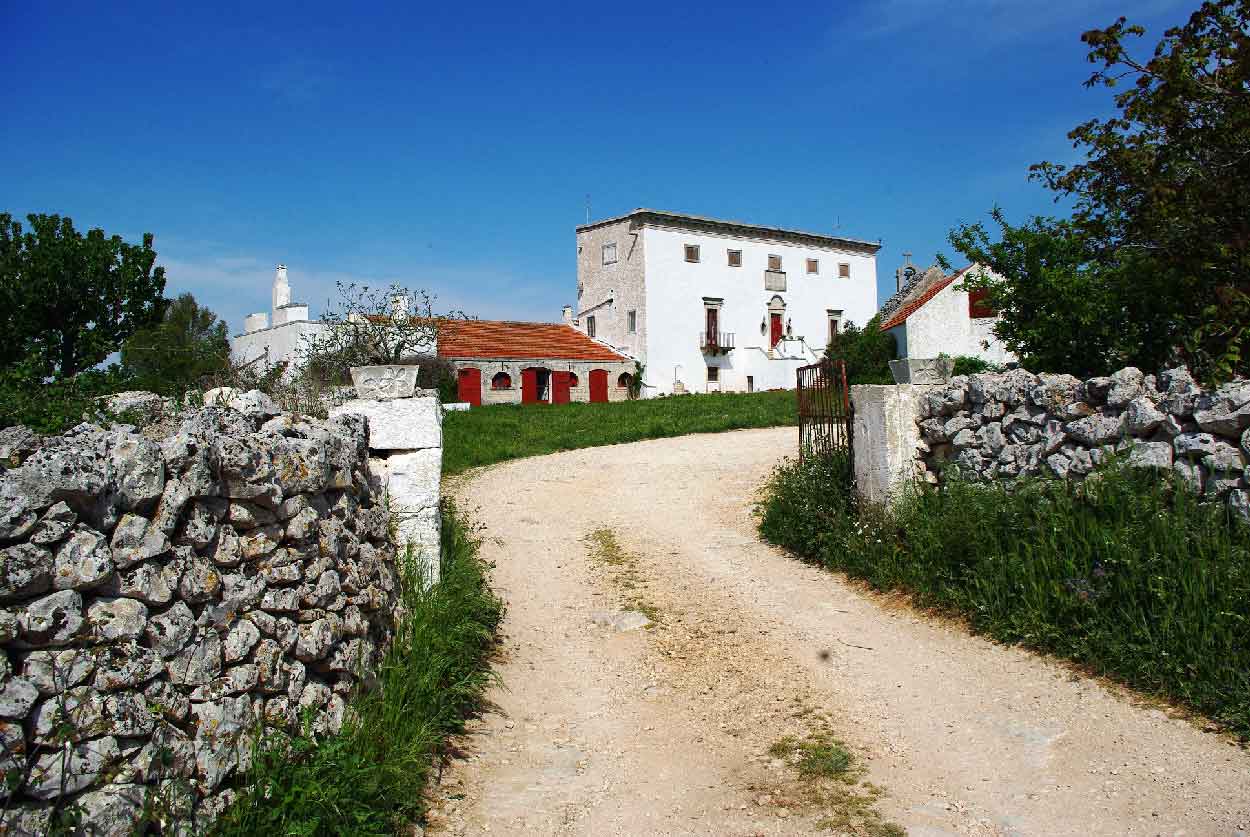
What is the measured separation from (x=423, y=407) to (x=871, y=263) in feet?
154

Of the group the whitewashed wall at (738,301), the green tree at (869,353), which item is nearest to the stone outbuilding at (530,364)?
the whitewashed wall at (738,301)

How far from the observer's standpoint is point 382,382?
18.8 feet

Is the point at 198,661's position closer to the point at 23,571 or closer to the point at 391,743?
the point at 23,571

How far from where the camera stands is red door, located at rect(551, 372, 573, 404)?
38.1m

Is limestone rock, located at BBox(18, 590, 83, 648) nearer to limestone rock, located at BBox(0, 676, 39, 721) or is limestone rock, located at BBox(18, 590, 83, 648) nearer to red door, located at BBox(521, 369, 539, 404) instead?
limestone rock, located at BBox(0, 676, 39, 721)

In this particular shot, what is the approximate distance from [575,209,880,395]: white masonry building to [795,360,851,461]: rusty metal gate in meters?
30.8

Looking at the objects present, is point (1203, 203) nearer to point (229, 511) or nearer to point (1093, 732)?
point (1093, 732)

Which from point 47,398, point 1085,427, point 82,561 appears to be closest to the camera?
point 82,561

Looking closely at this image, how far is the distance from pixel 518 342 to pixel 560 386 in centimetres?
277

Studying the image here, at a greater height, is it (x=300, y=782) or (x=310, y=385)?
(x=310, y=385)

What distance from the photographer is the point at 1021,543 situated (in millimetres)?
5832

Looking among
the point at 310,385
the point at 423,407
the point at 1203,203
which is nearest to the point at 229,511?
the point at 423,407

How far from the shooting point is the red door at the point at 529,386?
122 feet

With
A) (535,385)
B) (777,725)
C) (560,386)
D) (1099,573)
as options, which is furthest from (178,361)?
(560,386)
